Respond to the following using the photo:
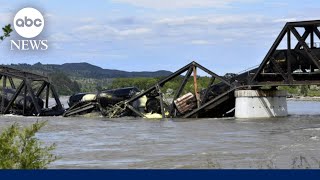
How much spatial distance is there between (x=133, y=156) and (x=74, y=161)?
319 cm

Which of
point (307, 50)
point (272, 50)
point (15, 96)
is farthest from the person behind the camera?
point (15, 96)

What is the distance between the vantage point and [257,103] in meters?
58.9

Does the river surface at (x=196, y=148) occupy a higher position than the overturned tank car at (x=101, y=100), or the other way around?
the overturned tank car at (x=101, y=100)

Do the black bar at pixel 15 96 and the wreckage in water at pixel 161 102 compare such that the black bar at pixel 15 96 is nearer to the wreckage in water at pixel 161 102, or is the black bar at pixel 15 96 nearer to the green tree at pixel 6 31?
the wreckage in water at pixel 161 102

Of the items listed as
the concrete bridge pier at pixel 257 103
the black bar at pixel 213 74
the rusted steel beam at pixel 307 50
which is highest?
the rusted steel beam at pixel 307 50

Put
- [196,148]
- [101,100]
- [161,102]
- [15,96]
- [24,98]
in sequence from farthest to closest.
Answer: [24,98], [15,96], [101,100], [161,102], [196,148]

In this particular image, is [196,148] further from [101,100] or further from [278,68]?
[101,100]

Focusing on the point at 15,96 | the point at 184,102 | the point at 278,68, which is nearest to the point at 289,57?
the point at 278,68

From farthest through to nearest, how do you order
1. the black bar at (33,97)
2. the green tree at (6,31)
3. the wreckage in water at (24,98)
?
the wreckage in water at (24,98) < the black bar at (33,97) < the green tree at (6,31)

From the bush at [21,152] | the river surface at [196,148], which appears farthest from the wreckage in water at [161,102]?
the bush at [21,152]

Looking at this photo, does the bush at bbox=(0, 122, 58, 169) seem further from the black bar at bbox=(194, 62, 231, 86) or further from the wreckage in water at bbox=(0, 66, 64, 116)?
the wreckage in water at bbox=(0, 66, 64, 116)

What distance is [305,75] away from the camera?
59.2 m

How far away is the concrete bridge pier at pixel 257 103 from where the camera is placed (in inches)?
2279

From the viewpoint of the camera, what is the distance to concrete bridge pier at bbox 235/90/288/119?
57875mm
